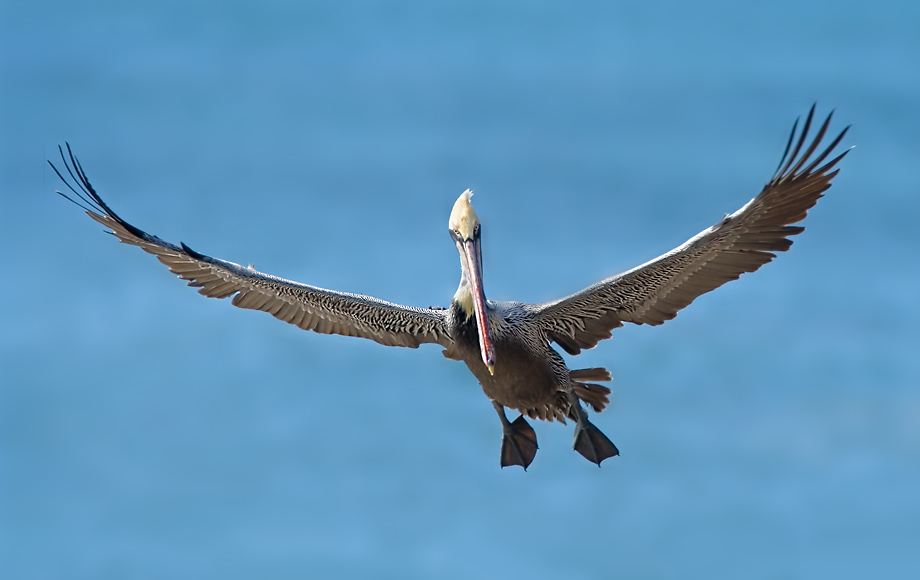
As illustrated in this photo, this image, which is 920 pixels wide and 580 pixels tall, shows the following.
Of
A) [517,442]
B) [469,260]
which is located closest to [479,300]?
[469,260]

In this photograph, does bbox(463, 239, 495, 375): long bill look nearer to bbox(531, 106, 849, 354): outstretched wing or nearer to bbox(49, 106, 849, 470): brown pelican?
bbox(49, 106, 849, 470): brown pelican

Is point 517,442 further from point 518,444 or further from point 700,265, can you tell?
point 700,265

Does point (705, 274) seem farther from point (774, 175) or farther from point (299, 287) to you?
point (299, 287)

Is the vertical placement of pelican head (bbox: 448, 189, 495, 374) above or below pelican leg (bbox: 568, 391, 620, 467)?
above

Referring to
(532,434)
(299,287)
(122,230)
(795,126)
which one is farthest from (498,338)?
(122,230)

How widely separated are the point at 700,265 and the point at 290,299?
195 inches

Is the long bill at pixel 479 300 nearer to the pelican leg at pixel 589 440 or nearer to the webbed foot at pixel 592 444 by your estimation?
the pelican leg at pixel 589 440

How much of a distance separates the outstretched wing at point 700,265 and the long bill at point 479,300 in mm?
1144

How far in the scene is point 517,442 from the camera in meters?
15.0

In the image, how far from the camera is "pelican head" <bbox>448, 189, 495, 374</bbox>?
43.5 feet

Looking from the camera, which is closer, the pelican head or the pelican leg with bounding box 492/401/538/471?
the pelican head

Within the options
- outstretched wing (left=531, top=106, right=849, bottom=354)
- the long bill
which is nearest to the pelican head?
the long bill

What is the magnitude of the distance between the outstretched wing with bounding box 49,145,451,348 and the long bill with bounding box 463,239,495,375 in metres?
1.34

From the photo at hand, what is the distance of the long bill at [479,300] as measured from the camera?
12891 millimetres
